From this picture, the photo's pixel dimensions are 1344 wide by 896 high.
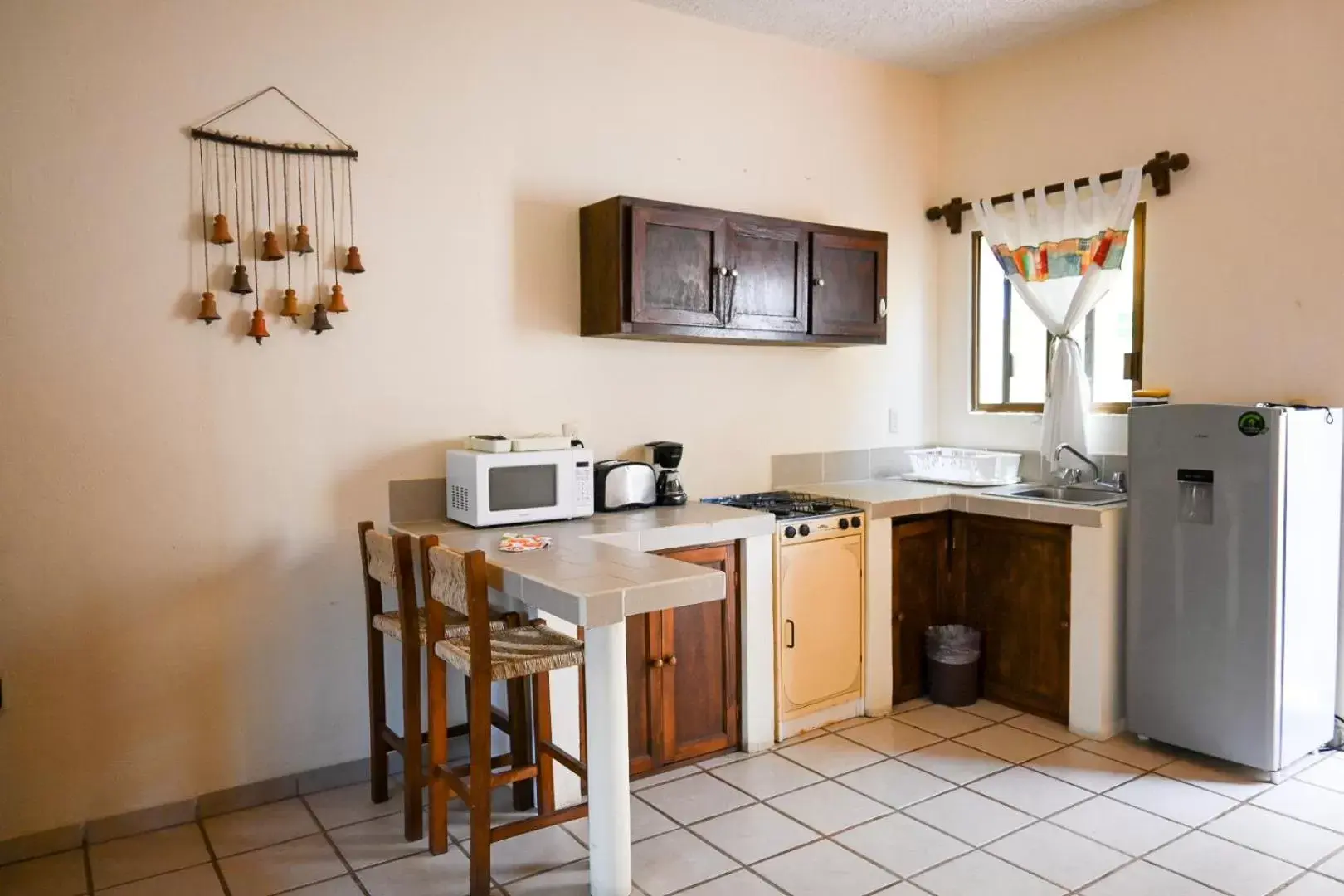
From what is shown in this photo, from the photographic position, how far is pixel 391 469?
125 inches

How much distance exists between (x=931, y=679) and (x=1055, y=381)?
1.38 meters

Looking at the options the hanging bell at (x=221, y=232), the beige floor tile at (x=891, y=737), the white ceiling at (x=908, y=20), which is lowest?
the beige floor tile at (x=891, y=737)

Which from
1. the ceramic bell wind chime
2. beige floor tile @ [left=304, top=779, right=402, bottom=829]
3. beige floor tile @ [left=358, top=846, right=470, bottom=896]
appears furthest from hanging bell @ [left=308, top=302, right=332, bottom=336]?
beige floor tile @ [left=358, top=846, right=470, bottom=896]

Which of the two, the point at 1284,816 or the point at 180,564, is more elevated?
the point at 180,564

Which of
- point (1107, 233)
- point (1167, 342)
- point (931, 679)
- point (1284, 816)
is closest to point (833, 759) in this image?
point (931, 679)

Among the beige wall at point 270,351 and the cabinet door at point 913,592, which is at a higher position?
the beige wall at point 270,351

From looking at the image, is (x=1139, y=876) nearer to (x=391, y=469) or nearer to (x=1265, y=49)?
(x=391, y=469)


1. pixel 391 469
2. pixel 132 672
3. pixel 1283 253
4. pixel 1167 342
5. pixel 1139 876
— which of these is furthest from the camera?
pixel 1167 342

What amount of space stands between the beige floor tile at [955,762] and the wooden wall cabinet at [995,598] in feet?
1.57

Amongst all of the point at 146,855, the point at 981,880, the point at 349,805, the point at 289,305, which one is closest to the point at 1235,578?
the point at 981,880

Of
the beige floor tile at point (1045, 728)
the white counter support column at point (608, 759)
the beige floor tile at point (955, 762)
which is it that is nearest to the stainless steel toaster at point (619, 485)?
the white counter support column at point (608, 759)

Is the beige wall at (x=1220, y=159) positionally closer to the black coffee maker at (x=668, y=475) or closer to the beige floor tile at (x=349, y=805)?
the black coffee maker at (x=668, y=475)

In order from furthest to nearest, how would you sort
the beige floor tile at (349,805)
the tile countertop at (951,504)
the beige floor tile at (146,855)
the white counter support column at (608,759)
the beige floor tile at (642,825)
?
the tile countertop at (951,504) → the beige floor tile at (349,805) → the beige floor tile at (642,825) → the beige floor tile at (146,855) → the white counter support column at (608,759)

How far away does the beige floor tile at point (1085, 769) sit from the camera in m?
3.07
